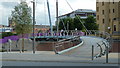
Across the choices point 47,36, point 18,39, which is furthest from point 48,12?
point 18,39

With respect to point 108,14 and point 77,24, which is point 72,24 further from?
point 108,14

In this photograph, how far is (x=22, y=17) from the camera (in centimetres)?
2109

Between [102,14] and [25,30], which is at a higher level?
[102,14]

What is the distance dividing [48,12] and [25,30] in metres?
33.6

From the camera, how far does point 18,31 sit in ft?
70.7

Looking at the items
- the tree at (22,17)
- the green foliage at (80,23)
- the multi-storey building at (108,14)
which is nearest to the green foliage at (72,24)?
the green foliage at (80,23)

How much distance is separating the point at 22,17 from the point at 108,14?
4359 cm

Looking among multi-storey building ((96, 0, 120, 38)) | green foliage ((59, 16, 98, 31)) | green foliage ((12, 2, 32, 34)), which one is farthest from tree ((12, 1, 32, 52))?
A: green foliage ((59, 16, 98, 31))

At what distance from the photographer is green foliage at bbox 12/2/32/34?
69.1ft

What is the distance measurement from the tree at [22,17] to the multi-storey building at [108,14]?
35499 millimetres

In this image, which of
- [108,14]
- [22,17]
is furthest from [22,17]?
[108,14]

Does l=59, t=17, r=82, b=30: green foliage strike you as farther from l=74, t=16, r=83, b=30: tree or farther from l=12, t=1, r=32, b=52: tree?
l=12, t=1, r=32, b=52: tree

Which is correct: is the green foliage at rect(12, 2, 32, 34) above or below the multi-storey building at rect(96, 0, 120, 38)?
below

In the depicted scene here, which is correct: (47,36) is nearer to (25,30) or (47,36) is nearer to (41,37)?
(41,37)
